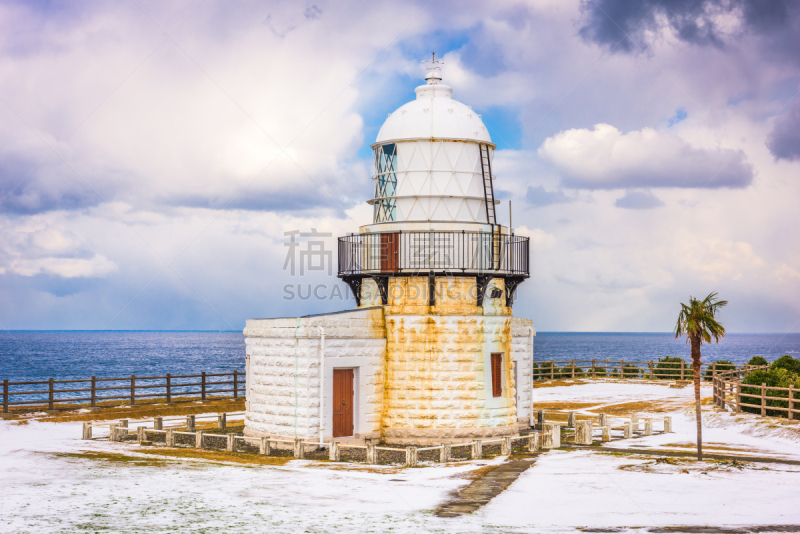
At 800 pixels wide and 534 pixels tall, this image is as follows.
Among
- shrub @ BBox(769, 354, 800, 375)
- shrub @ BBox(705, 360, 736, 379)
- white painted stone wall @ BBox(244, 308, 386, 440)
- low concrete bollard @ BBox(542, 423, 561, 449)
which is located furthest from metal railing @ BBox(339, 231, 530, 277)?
shrub @ BBox(705, 360, 736, 379)

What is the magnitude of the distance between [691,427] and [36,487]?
1994cm

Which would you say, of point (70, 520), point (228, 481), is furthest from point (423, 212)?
point (70, 520)

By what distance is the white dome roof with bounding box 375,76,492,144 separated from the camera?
22969 mm

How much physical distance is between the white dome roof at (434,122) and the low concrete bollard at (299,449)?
9365 millimetres

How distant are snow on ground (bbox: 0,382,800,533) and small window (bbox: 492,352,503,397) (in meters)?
2.80

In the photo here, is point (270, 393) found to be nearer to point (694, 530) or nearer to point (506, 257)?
point (506, 257)

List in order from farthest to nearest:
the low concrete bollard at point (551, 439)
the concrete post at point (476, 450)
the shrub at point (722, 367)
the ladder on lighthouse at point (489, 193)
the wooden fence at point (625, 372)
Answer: the wooden fence at point (625, 372), the shrub at point (722, 367), the ladder on lighthouse at point (489, 193), the low concrete bollard at point (551, 439), the concrete post at point (476, 450)

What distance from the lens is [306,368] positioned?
20656 mm

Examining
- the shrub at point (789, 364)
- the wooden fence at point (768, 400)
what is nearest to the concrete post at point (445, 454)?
the wooden fence at point (768, 400)

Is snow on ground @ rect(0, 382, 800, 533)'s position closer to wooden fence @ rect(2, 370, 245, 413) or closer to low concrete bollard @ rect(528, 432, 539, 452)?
low concrete bollard @ rect(528, 432, 539, 452)

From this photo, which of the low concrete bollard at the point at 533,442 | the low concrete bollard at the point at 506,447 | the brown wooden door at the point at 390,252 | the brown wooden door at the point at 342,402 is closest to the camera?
the low concrete bollard at the point at 506,447

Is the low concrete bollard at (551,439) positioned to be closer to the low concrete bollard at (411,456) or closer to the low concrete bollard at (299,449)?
the low concrete bollard at (411,456)

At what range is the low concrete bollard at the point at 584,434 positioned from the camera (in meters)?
21.7

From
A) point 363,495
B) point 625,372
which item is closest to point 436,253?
point 363,495
